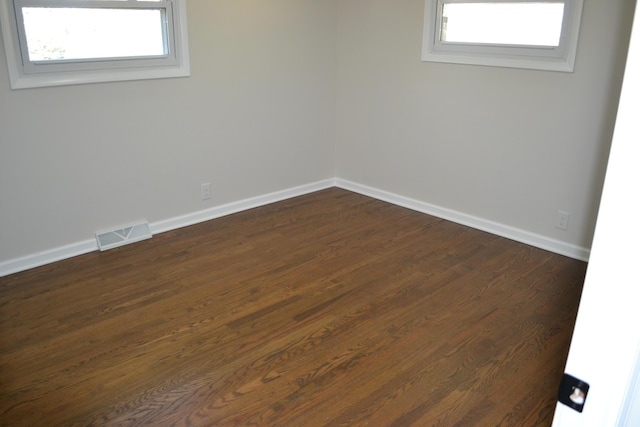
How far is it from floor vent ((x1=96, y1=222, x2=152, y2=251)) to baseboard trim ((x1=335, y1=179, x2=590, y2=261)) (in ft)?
6.62

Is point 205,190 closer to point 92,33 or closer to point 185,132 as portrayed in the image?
point 185,132

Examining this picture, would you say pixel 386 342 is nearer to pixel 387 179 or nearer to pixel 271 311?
pixel 271 311

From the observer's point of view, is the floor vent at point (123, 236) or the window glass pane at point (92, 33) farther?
the floor vent at point (123, 236)

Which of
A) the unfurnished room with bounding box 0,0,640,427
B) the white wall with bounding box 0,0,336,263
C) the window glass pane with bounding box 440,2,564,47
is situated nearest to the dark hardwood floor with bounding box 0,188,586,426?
the unfurnished room with bounding box 0,0,640,427

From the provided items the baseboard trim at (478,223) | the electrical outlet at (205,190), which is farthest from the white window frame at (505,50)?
the electrical outlet at (205,190)

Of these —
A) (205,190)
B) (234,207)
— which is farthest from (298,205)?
(205,190)

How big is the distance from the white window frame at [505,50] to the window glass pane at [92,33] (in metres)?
2.03

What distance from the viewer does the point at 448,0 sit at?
4.00 m

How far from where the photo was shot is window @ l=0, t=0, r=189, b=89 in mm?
3129

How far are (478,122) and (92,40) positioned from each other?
279cm

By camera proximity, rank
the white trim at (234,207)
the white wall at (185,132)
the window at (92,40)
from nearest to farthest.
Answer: the window at (92,40) → the white wall at (185,132) → the white trim at (234,207)

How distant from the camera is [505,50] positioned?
372cm

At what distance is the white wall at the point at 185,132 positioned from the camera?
3318 mm

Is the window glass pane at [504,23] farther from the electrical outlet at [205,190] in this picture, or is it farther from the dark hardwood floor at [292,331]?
the electrical outlet at [205,190]
